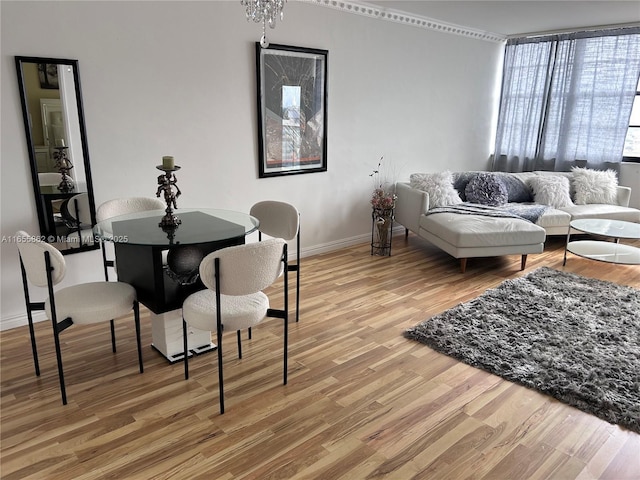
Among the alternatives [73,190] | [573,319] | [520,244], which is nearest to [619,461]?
[573,319]

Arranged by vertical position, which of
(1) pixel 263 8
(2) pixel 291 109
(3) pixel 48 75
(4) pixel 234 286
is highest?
(1) pixel 263 8

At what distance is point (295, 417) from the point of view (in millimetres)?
2301

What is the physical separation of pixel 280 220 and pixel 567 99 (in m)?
4.76

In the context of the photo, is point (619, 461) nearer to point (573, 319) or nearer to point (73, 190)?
point (573, 319)

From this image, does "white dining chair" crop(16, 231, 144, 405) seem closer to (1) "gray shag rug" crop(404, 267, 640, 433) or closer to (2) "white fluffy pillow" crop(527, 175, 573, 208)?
(1) "gray shag rug" crop(404, 267, 640, 433)

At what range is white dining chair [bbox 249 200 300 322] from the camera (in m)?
3.23

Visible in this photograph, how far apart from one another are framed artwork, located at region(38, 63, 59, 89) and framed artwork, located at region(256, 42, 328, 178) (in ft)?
5.17

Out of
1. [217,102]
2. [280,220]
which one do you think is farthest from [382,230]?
[217,102]

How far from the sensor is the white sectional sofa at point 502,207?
436 cm

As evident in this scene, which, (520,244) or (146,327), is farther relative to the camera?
(520,244)

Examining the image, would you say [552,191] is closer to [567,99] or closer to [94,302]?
[567,99]

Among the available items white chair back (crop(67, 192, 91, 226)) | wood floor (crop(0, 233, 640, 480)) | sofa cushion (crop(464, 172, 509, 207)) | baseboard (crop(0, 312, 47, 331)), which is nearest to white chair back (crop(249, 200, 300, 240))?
wood floor (crop(0, 233, 640, 480))

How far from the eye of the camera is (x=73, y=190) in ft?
10.7

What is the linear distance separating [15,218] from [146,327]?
3.60 ft
